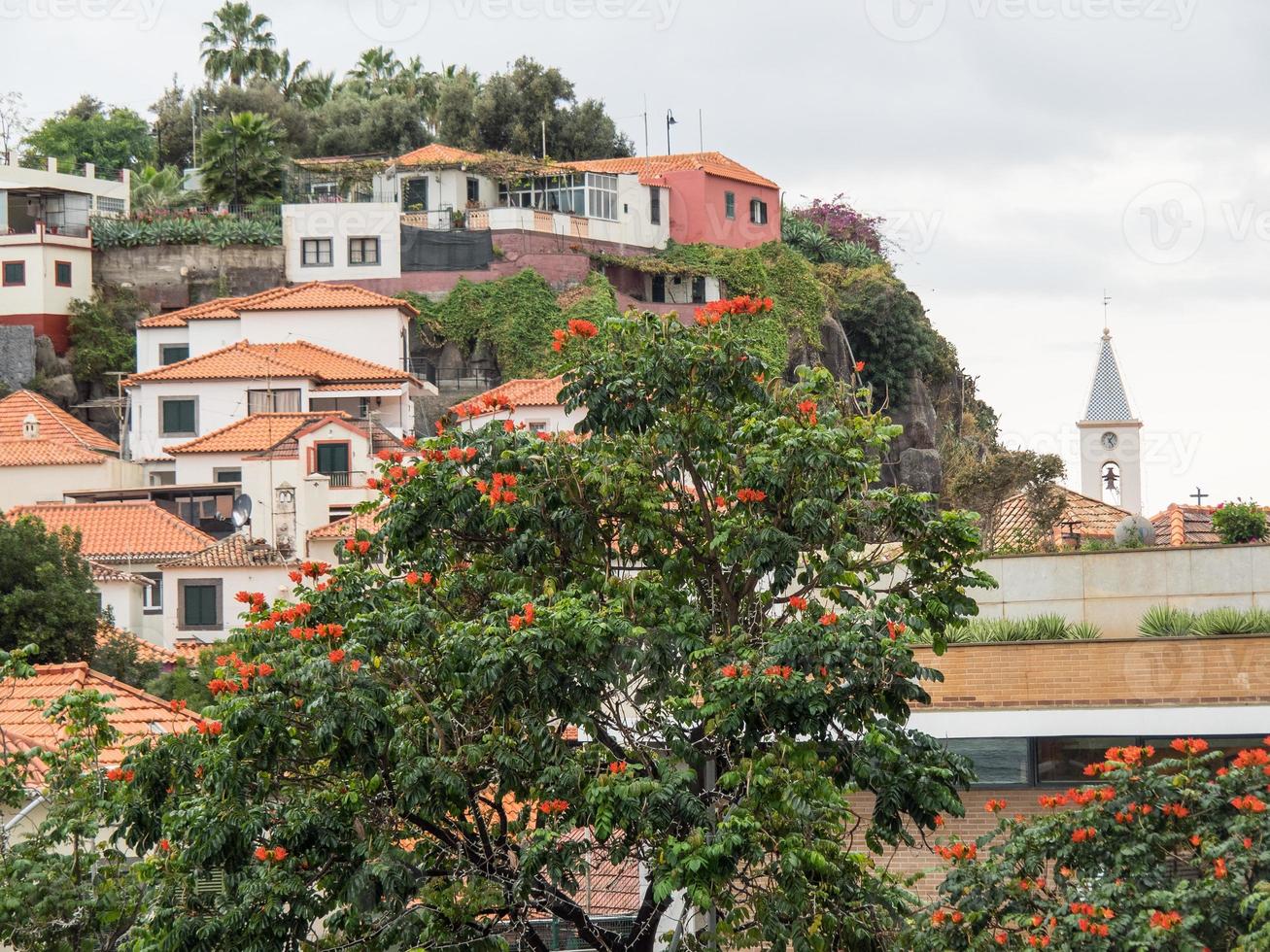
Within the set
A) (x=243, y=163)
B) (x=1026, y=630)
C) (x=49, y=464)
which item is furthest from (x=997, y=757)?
(x=243, y=163)

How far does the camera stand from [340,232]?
68.9 m

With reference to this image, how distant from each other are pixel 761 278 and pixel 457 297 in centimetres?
1087

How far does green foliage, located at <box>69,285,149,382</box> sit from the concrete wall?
51.1m

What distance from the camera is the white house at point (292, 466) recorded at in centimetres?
5453

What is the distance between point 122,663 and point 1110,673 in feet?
79.7

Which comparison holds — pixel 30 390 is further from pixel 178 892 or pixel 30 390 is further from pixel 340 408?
pixel 178 892

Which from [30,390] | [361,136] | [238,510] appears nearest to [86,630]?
[238,510]

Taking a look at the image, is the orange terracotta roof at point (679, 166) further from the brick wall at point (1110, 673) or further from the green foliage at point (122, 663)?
the brick wall at point (1110, 673)

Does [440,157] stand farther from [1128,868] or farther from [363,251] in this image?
[1128,868]

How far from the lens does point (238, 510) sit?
54531mm

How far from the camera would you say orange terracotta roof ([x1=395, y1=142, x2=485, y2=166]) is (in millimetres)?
69875

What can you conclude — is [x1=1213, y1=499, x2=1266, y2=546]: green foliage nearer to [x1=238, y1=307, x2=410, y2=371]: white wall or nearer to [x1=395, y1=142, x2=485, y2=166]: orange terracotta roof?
[x1=238, y1=307, x2=410, y2=371]: white wall

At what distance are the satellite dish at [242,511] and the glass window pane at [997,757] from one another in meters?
37.6

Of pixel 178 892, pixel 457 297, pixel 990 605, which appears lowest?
pixel 178 892
